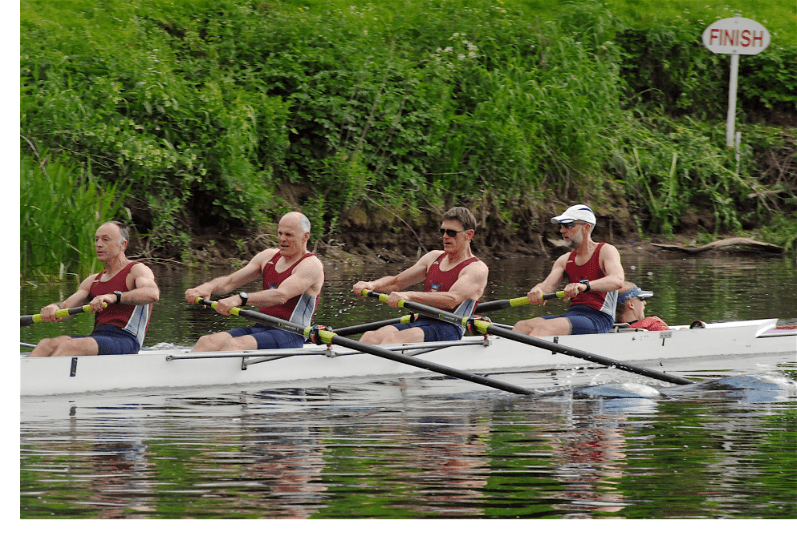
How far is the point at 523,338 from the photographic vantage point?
7.92 m

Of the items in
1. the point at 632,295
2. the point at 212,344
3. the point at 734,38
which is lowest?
the point at 212,344

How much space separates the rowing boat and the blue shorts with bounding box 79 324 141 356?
3.3 inches

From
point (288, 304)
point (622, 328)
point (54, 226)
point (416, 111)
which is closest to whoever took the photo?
point (288, 304)

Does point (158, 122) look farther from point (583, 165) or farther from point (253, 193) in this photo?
point (583, 165)

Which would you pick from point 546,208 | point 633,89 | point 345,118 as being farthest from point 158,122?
point 633,89

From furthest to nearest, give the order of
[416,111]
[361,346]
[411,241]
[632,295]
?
[416,111], [411,241], [632,295], [361,346]

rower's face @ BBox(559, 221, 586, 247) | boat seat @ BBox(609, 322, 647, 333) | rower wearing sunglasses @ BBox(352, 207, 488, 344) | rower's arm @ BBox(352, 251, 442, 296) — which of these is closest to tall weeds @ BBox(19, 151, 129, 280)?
rower's arm @ BBox(352, 251, 442, 296)

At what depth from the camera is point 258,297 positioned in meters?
7.37

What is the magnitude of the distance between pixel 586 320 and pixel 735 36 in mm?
8404

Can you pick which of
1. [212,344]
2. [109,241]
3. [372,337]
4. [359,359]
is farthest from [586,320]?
[109,241]

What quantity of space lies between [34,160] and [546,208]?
1011 cm

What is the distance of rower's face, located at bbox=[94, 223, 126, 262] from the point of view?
6.82 metres

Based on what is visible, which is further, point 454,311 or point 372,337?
point 454,311

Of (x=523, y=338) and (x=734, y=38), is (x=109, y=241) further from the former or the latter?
(x=734, y=38)
